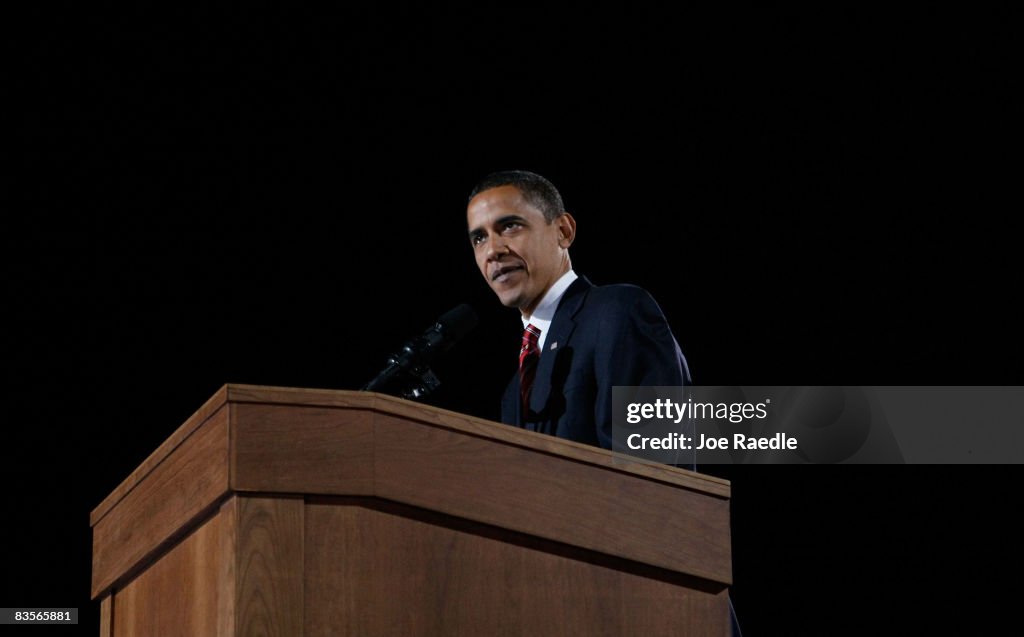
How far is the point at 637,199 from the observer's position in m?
4.23

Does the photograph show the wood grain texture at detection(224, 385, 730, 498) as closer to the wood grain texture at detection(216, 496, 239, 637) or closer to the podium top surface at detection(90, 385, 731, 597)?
the podium top surface at detection(90, 385, 731, 597)

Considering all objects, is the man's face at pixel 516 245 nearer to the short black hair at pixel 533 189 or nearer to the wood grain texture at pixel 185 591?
the short black hair at pixel 533 189

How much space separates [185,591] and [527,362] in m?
1.21

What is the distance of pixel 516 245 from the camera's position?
9.56 feet

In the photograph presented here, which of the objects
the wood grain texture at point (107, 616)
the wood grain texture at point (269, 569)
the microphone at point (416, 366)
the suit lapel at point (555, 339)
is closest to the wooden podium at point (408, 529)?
the wood grain texture at point (269, 569)

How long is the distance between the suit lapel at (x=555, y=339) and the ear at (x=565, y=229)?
234 millimetres

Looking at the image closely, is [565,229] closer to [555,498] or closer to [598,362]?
[598,362]

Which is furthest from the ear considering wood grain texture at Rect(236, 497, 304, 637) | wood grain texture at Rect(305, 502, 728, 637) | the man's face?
wood grain texture at Rect(236, 497, 304, 637)

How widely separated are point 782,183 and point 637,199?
50 centimetres

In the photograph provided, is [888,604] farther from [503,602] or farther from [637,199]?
[503,602]

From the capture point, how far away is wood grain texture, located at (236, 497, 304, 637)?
142 centimetres

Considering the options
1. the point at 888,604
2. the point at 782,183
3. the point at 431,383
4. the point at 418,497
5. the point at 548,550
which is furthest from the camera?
the point at 782,183

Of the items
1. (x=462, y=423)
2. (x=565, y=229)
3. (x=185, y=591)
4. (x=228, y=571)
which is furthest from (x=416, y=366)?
(x=565, y=229)

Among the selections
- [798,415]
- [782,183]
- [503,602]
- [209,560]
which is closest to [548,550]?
[503,602]
